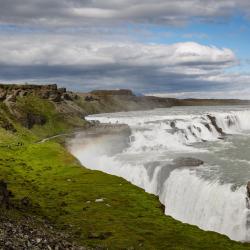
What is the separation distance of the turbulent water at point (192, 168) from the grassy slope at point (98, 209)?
290 inches

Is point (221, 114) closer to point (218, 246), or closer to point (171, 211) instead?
point (171, 211)

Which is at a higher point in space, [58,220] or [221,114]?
[221,114]

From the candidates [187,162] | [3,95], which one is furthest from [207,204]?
[3,95]

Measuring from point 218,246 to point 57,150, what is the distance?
66746 millimetres

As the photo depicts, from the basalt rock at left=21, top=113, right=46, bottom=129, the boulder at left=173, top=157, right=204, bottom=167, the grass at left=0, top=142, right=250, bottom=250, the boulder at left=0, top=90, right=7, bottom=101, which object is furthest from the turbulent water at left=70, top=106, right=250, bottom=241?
the boulder at left=0, top=90, right=7, bottom=101

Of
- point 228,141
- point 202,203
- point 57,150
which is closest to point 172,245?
point 202,203

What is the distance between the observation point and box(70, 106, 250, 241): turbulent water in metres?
61.0

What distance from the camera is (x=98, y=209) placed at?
55.7 metres

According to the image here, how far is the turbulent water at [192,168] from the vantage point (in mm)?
61000

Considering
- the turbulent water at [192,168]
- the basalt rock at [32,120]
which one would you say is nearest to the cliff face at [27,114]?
the basalt rock at [32,120]

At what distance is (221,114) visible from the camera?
15950 centimetres

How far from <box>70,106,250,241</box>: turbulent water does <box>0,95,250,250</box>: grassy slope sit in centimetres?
736

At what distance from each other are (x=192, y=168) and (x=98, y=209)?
85.9 ft

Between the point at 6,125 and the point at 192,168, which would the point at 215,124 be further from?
the point at 192,168
